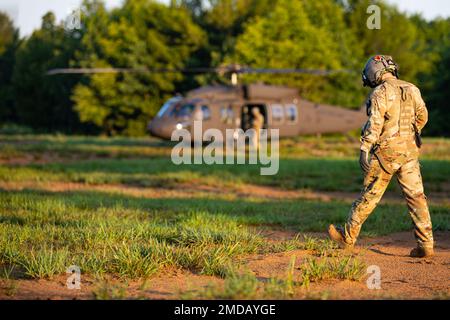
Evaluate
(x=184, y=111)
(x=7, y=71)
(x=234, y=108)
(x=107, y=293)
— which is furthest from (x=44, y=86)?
(x=107, y=293)

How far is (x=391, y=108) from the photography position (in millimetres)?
6543

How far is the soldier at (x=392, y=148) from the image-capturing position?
6.47m

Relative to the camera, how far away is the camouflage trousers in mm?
6453

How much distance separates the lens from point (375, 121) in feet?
21.2

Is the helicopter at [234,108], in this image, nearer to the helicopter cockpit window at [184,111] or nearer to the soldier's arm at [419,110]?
the helicopter cockpit window at [184,111]

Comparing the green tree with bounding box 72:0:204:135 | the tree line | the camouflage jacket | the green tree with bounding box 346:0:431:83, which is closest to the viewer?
the camouflage jacket

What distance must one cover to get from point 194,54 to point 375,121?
50.9 metres

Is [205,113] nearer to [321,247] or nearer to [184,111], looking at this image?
[184,111]

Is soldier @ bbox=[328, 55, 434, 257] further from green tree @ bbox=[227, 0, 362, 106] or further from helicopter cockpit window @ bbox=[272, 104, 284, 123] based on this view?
green tree @ bbox=[227, 0, 362, 106]

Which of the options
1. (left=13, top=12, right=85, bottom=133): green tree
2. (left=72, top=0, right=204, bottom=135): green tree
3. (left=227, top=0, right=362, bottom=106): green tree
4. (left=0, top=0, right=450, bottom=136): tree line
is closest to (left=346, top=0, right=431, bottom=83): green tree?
(left=0, top=0, right=450, bottom=136): tree line

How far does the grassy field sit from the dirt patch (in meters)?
0.14

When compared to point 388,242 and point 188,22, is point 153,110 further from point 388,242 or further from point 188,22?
point 388,242

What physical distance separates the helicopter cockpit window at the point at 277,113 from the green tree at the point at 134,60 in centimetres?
2838
